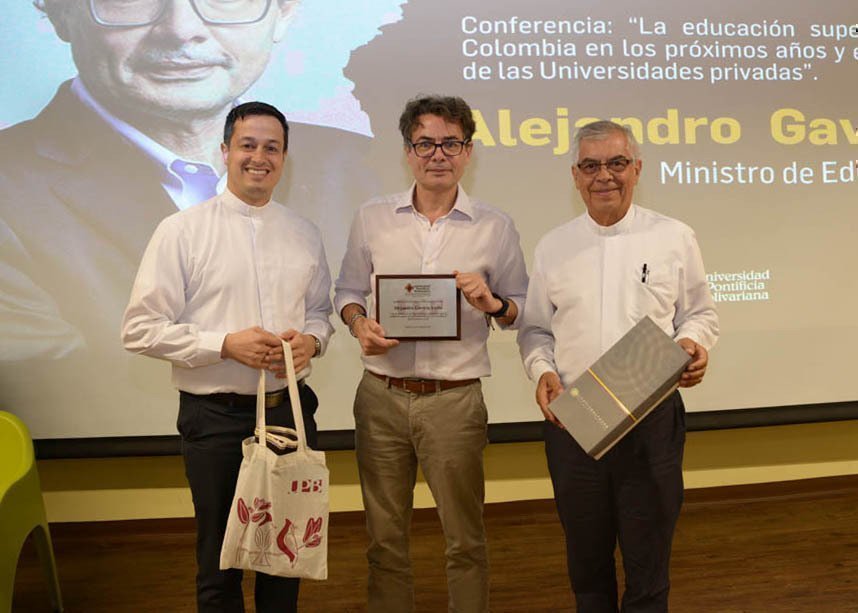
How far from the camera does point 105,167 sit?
333 cm

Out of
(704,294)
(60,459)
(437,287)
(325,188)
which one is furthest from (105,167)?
(704,294)

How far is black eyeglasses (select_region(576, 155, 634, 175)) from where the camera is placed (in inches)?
79.7

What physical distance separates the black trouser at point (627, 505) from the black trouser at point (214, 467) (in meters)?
0.74

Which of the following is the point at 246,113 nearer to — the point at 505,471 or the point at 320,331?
the point at 320,331

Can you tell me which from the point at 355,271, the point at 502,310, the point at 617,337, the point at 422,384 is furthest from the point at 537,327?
the point at 355,271

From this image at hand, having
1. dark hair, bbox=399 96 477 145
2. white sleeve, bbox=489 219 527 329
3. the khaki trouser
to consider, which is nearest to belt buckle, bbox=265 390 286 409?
the khaki trouser

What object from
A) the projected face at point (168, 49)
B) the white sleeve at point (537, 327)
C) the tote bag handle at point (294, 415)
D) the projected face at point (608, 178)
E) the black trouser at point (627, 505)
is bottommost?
the black trouser at point (627, 505)

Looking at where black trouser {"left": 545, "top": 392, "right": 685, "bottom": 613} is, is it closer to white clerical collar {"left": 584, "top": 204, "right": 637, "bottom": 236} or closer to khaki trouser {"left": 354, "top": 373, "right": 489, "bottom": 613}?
khaki trouser {"left": 354, "top": 373, "right": 489, "bottom": 613}

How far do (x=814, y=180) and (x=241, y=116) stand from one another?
9.17 feet

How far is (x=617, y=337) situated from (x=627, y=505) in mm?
449

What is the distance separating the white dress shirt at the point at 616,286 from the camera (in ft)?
6.72

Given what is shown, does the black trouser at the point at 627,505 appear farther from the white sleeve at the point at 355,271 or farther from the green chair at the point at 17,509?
the green chair at the point at 17,509

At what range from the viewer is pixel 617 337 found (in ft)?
6.71

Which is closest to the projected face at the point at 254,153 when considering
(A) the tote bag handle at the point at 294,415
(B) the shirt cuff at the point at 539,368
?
(A) the tote bag handle at the point at 294,415
